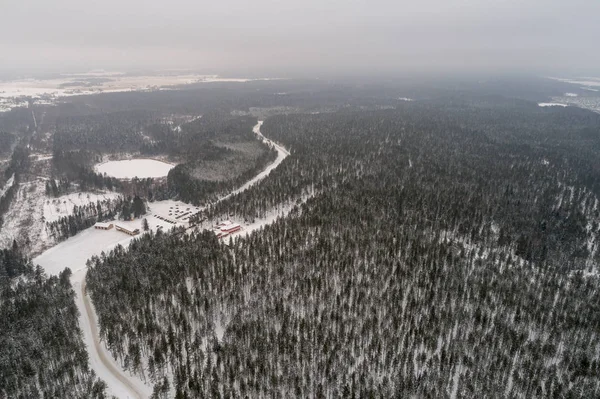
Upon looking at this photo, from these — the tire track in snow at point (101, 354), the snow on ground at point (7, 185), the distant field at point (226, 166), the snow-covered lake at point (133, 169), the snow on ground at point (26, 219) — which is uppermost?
the distant field at point (226, 166)

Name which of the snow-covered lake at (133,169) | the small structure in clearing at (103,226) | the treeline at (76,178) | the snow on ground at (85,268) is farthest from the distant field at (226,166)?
the small structure in clearing at (103,226)

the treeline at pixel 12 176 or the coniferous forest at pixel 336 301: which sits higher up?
the treeline at pixel 12 176

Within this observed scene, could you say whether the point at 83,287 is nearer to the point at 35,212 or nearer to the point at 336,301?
the point at 336,301

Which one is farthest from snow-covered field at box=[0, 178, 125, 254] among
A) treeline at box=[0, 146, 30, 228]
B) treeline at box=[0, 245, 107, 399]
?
treeline at box=[0, 245, 107, 399]

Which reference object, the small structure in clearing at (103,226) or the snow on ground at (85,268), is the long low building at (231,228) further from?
the small structure in clearing at (103,226)

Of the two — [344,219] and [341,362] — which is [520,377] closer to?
[341,362]

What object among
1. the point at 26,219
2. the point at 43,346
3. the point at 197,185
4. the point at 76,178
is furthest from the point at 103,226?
the point at 76,178

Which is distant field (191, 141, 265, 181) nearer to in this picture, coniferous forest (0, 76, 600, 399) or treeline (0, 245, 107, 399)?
coniferous forest (0, 76, 600, 399)

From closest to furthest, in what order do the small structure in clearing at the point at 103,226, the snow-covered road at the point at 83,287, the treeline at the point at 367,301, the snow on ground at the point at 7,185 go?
1. the snow-covered road at the point at 83,287
2. the treeline at the point at 367,301
3. the small structure in clearing at the point at 103,226
4. the snow on ground at the point at 7,185
